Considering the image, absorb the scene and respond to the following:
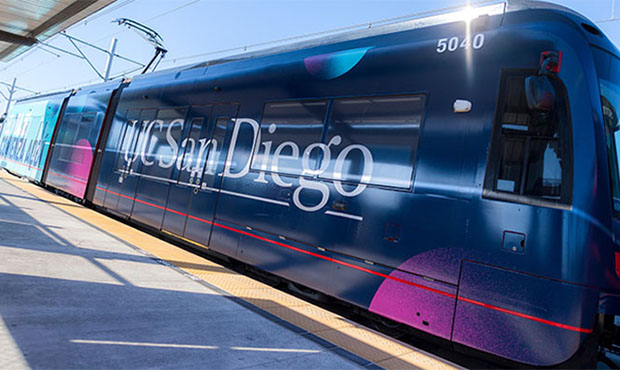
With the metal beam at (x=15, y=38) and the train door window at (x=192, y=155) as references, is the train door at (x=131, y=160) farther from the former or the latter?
the metal beam at (x=15, y=38)

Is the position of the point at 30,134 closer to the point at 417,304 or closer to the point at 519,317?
the point at 417,304

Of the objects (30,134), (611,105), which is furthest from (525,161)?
(30,134)

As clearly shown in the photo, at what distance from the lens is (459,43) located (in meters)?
3.75

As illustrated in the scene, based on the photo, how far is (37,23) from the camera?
11.0 metres

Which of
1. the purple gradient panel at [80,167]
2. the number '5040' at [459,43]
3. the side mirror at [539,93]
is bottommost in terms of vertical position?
the purple gradient panel at [80,167]

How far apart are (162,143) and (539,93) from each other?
623 centimetres

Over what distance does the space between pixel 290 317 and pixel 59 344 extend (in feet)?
6.30

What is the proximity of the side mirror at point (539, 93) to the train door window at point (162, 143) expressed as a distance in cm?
541

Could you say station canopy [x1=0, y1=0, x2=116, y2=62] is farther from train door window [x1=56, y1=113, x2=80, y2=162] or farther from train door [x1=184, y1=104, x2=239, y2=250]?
train door [x1=184, y1=104, x2=239, y2=250]

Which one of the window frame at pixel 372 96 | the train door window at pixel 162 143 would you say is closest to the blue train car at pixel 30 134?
the train door window at pixel 162 143

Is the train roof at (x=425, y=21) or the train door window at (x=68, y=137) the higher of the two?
the train roof at (x=425, y=21)

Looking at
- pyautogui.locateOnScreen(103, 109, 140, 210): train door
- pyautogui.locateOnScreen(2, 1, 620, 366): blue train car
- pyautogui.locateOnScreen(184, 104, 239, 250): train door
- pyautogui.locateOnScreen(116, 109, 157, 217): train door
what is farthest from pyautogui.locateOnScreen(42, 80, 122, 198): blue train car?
pyautogui.locateOnScreen(2, 1, 620, 366): blue train car

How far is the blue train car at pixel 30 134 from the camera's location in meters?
13.5

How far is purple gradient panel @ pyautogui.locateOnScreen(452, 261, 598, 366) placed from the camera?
2.96 meters
